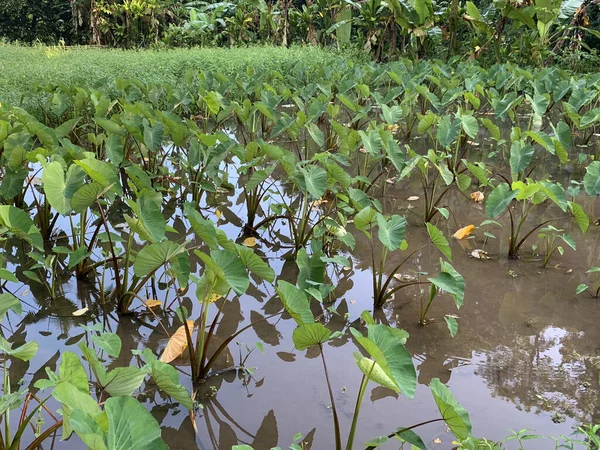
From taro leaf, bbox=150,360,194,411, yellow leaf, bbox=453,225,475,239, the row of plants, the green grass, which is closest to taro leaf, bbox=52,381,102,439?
taro leaf, bbox=150,360,194,411

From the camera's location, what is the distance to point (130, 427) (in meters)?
1.18

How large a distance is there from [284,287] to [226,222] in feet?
6.46

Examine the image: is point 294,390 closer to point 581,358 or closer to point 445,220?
point 581,358

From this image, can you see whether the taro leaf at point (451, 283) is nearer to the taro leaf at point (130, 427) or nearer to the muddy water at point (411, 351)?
the muddy water at point (411, 351)

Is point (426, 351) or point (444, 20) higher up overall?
point (444, 20)

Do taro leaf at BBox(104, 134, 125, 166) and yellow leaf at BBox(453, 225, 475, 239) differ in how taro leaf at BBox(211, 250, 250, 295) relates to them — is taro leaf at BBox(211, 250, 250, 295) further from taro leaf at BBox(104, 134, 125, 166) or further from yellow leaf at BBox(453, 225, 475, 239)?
yellow leaf at BBox(453, 225, 475, 239)

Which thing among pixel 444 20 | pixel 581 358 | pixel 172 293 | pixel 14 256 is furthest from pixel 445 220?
pixel 444 20

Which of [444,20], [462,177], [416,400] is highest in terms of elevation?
[444,20]

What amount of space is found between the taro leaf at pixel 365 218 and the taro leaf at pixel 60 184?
1120 mm

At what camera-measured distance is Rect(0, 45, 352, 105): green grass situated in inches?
242

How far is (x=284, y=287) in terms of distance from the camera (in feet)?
5.84

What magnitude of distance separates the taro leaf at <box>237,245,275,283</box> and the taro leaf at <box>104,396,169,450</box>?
85 centimetres

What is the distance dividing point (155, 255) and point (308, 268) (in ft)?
2.05

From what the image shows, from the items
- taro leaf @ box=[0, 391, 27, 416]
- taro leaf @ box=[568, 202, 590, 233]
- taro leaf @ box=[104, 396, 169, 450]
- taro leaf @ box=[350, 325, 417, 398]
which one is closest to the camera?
taro leaf @ box=[104, 396, 169, 450]
